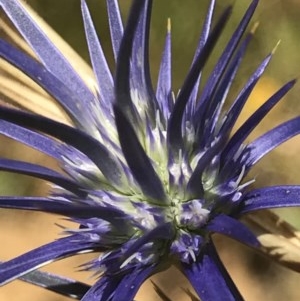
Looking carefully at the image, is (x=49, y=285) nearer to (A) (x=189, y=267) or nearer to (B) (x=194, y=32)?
(A) (x=189, y=267)

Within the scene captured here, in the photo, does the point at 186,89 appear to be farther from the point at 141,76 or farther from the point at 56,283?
the point at 56,283

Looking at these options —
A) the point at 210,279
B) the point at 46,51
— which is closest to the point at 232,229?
the point at 210,279

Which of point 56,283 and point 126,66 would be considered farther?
point 56,283

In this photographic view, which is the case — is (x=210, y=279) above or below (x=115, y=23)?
below

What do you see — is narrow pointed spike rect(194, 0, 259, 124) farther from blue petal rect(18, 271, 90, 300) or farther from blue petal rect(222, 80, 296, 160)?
blue petal rect(18, 271, 90, 300)
